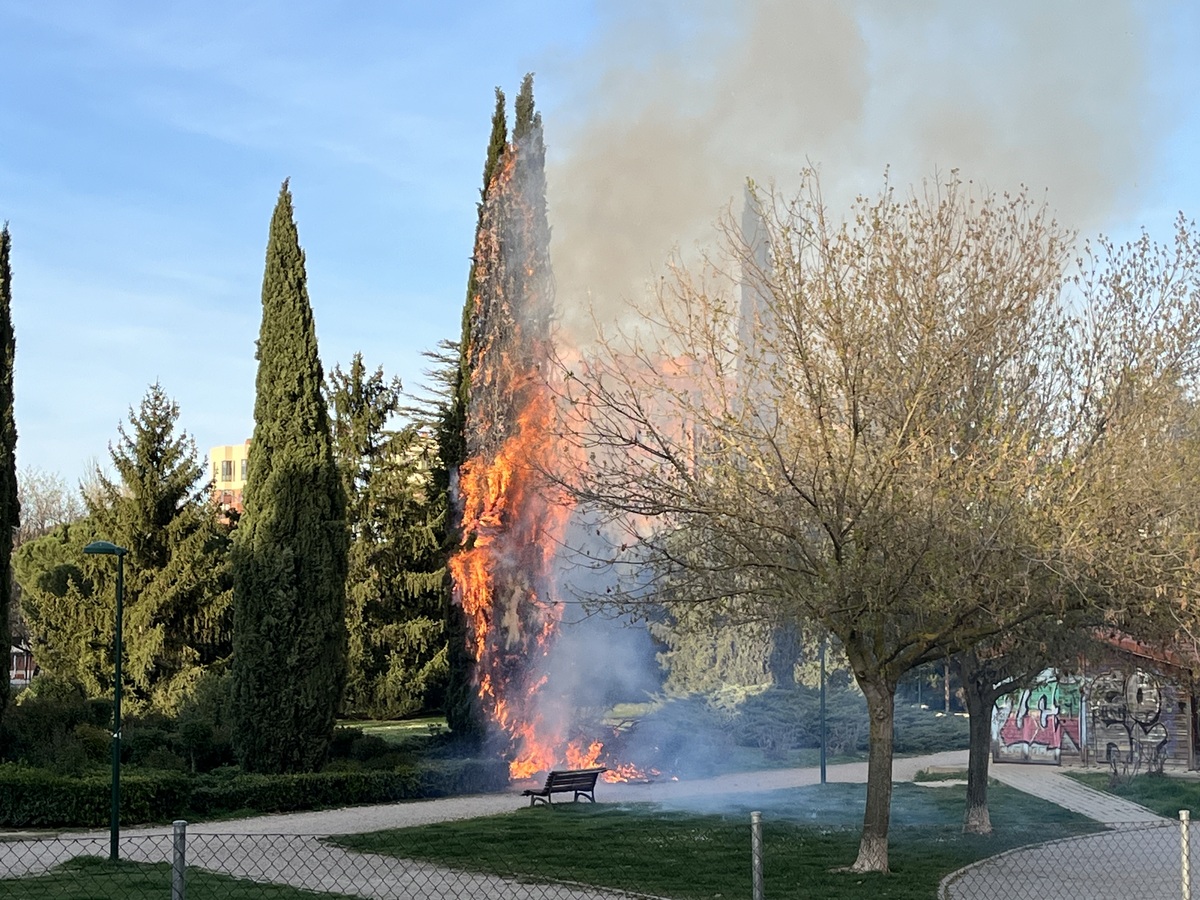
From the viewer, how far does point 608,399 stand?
43.3 feet

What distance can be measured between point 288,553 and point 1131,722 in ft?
69.4

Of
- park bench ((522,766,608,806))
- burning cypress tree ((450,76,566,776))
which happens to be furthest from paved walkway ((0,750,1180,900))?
burning cypress tree ((450,76,566,776))

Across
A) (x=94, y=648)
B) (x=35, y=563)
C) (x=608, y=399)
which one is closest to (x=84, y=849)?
(x=608, y=399)

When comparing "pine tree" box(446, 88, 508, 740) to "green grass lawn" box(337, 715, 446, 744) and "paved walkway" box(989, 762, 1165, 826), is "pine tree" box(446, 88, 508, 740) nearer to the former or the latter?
"green grass lawn" box(337, 715, 446, 744)

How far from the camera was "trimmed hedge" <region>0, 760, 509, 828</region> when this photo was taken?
63.1ft

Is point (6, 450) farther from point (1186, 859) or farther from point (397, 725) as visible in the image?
point (397, 725)

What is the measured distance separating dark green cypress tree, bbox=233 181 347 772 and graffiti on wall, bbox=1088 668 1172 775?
708 inches

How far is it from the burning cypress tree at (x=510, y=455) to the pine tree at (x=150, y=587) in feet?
28.0

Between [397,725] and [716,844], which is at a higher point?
[716,844]

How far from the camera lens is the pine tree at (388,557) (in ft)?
120

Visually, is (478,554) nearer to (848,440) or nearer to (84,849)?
(84,849)

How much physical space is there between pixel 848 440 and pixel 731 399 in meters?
1.36

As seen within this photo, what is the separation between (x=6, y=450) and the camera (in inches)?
885

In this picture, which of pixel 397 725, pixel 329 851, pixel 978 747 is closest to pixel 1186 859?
pixel 978 747
